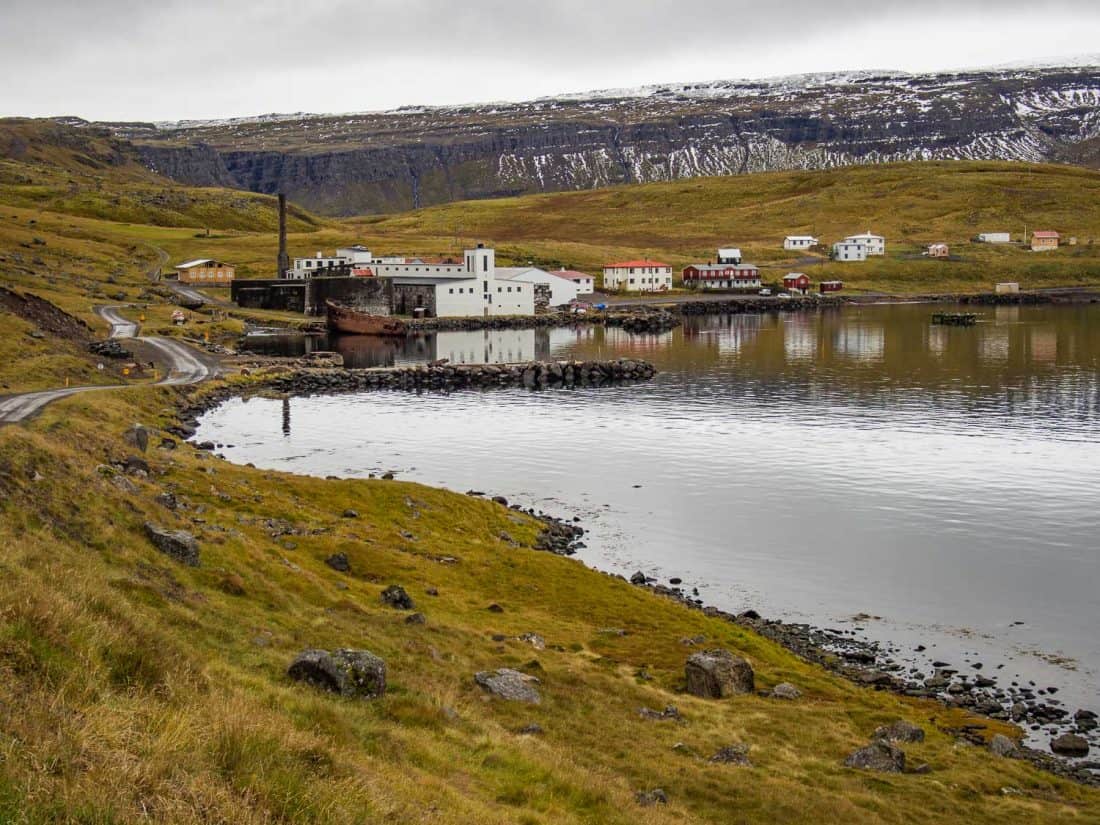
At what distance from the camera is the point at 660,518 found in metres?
47.7

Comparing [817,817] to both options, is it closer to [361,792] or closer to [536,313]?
[361,792]

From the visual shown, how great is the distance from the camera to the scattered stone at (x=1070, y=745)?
24.5 metres

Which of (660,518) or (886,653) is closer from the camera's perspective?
(886,653)

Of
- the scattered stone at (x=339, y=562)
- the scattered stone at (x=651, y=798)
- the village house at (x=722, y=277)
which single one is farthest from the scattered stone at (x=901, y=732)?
the village house at (x=722, y=277)

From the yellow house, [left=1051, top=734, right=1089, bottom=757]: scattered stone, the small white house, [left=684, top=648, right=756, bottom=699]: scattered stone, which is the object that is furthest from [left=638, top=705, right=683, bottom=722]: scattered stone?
the yellow house

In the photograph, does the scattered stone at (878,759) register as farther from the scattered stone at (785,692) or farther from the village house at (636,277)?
the village house at (636,277)

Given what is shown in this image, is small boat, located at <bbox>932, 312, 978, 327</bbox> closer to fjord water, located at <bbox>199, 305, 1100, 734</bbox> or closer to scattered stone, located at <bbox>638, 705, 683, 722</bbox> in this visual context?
fjord water, located at <bbox>199, 305, 1100, 734</bbox>

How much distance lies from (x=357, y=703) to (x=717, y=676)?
11017 mm

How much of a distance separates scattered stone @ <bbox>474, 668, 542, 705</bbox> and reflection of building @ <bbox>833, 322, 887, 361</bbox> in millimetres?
90275

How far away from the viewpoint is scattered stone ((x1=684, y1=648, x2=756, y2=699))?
25469mm

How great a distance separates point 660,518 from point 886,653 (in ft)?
56.1

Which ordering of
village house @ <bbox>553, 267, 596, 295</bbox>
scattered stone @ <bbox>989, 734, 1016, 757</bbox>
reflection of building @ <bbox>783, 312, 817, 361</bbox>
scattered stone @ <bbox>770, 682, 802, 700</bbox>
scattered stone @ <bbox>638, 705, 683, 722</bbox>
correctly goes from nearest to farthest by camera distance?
scattered stone @ <bbox>638, 705, 683, 722</bbox> → scattered stone @ <bbox>989, 734, 1016, 757</bbox> → scattered stone @ <bbox>770, 682, 802, 700</bbox> → reflection of building @ <bbox>783, 312, 817, 361</bbox> → village house @ <bbox>553, 267, 596, 295</bbox>

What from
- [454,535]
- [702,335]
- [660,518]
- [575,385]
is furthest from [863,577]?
[702,335]

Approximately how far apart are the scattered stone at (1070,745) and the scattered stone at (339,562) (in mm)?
19783
